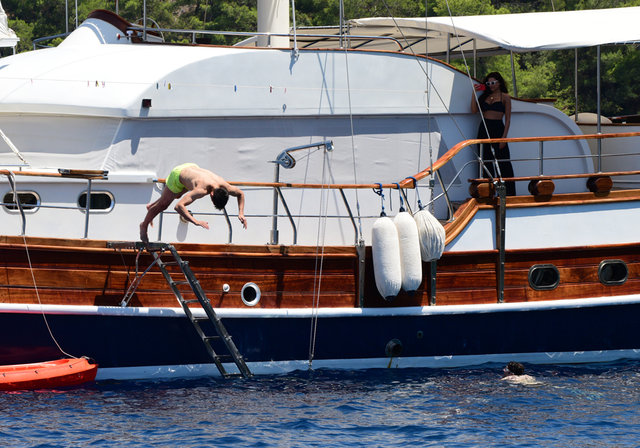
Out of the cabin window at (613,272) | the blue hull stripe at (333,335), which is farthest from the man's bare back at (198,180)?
the cabin window at (613,272)

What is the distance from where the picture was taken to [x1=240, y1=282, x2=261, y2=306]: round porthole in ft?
31.3

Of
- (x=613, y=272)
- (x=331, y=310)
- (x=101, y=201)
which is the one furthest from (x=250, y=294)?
(x=613, y=272)

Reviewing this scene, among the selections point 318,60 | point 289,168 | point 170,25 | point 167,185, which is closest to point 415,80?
point 318,60

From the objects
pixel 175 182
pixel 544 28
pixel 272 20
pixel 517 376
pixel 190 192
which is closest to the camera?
pixel 190 192

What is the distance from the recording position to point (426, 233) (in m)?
9.59

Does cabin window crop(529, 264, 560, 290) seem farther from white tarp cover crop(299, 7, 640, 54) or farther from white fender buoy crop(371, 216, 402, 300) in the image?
white tarp cover crop(299, 7, 640, 54)

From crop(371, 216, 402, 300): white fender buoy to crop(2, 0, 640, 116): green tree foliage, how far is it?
24.9m

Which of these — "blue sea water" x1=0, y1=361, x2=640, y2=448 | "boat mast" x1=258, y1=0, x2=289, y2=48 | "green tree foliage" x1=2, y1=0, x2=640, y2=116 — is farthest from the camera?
"green tree foliage" x1=2, y1=0, x2=640, y2=116

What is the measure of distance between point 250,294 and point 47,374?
214 cm

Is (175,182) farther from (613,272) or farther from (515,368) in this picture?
(613,272)

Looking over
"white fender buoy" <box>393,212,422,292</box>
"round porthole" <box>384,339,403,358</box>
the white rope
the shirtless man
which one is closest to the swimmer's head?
"round porthole" <box>384,339,403,358</box>

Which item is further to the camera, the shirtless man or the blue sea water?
the shirtless man

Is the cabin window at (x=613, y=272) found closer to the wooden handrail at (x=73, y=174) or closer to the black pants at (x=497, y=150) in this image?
the black pants at (x=497, y=150)

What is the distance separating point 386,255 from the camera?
373 inches
